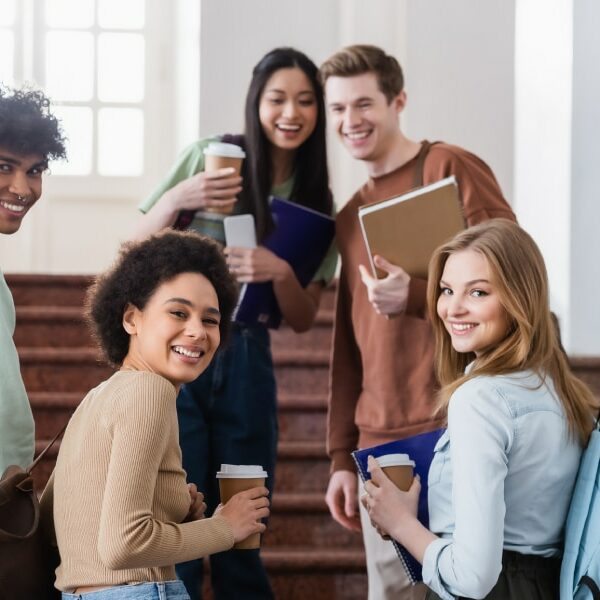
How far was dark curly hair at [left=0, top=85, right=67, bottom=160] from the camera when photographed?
7.23ft

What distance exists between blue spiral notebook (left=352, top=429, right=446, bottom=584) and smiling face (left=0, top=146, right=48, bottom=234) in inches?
31.5

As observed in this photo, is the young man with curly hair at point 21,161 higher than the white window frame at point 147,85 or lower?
lower

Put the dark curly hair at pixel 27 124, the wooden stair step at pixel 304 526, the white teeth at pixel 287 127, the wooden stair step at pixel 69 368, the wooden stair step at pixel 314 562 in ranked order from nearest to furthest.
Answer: the dark curly hair at pixel 27 124, the white teeth at pixel 287 127, the wooden stair step at pixel 314 562, the wooden stair step at pixel 304 526, the wooden stair step at pixel 69 368

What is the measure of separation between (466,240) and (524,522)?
51cm

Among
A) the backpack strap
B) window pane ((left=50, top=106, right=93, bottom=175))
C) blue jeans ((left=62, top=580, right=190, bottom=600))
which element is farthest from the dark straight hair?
window pane ((left=50, top=106, right=93, bottom=175))

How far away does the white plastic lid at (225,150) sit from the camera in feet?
9.16

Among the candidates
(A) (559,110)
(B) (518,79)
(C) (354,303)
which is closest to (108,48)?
(B) (518,79)

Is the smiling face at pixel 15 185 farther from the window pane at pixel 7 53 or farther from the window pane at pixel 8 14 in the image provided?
the window pane at pixel 8 14

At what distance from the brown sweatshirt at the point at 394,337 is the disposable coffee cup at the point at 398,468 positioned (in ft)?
2.07

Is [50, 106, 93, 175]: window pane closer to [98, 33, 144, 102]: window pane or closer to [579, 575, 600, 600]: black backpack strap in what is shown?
[98, 33, 144, 102]: window pane

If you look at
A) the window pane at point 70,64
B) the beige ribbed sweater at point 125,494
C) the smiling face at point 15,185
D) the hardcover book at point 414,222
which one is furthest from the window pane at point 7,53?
the beige ribbed sweater at point 125,494

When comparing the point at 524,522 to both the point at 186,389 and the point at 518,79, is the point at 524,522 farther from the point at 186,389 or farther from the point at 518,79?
the point at 518,79

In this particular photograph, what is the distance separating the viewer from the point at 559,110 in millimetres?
4828

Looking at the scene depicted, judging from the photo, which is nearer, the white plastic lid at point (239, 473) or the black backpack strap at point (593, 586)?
→ the black backpack strap at point (593, 586)
